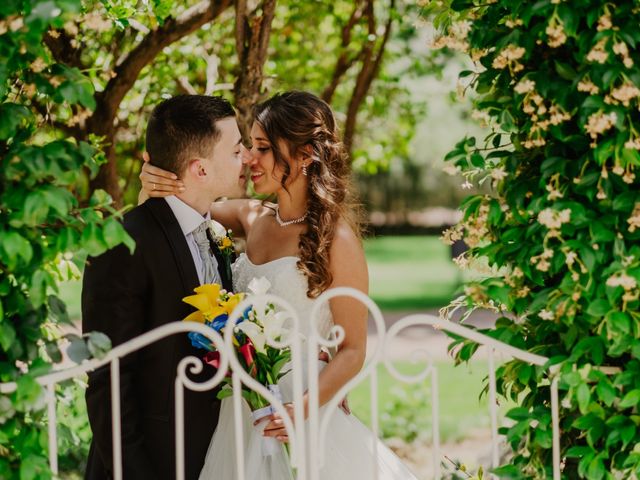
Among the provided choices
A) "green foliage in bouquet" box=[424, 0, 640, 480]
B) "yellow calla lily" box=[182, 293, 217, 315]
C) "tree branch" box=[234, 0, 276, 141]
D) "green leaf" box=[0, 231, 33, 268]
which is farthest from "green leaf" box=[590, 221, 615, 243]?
"tree branch" box=[234, 0, 276, 141]

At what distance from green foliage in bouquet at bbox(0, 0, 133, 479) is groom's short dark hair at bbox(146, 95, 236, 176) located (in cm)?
79

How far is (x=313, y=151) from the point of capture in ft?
12.3

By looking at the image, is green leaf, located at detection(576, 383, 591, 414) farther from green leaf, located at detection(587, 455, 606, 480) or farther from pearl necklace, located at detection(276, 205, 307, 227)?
pearl necklace, located at detection(276, 205, 307, 227)

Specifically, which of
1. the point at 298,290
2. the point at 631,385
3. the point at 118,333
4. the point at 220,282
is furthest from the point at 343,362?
the point at 631,385

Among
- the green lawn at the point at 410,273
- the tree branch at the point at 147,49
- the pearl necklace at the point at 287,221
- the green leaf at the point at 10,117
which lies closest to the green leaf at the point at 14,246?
the green leaf at the point at 10,117

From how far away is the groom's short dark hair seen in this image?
11.5 feet

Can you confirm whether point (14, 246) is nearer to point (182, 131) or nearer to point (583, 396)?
point (182, 131)

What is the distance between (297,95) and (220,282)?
34.2 inches

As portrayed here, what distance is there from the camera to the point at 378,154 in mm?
7234

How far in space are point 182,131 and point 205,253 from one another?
494mm

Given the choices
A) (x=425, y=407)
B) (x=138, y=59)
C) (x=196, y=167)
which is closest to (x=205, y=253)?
(x=196, y=167)

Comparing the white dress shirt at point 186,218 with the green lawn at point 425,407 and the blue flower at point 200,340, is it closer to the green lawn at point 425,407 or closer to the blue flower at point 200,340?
the blue flower at point 200,340

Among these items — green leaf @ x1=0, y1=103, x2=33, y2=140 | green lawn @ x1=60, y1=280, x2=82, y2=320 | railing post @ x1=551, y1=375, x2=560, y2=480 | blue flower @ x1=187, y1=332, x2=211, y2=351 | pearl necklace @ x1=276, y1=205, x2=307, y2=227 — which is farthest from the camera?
green lawn @ x1=60, y1=280, x2=82, y2=320

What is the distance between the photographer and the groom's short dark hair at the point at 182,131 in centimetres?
349
